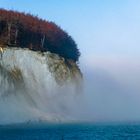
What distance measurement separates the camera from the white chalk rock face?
76188 millimetres

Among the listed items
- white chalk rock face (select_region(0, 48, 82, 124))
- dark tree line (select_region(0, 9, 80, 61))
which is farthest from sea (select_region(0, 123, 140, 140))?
dark tree line (select_region(0, 9, 80, 61))

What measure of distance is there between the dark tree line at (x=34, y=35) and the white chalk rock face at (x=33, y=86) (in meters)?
2.38

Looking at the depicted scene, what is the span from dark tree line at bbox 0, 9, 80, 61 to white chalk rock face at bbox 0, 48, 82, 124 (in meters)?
2.38

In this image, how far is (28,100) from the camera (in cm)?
8075

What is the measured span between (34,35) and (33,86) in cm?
969

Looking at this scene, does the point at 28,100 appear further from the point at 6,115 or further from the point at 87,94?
the point at 87,94

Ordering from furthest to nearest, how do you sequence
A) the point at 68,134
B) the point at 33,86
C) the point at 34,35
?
the point at 34,35
the point at 33,86
the point at 68,134

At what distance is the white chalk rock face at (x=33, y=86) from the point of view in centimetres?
7619

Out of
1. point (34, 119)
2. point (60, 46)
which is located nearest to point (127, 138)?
point (34, 119)

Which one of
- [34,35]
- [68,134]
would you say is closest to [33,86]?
[34,35]

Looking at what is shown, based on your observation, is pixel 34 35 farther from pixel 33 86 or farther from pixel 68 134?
pixel 68 134

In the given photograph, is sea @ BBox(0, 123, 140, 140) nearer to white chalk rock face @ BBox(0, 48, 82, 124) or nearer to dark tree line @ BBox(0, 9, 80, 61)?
white chalk rock face @ BBox(0, 48, 82, 124)

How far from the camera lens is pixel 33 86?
83.7 metres

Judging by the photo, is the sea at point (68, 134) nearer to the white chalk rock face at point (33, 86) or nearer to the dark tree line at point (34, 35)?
the white chalk rock face at point (33, 86)
